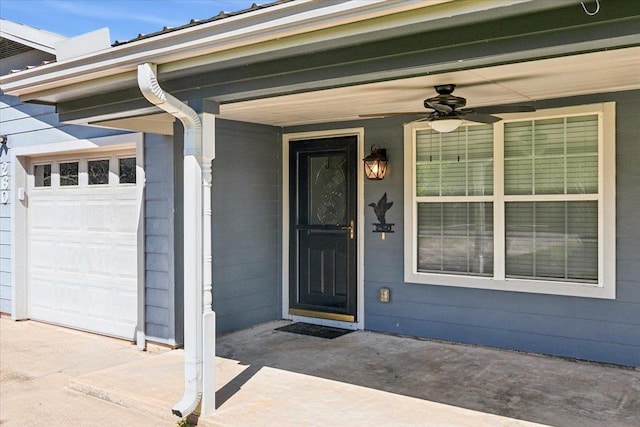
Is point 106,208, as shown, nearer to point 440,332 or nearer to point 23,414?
point 23,414

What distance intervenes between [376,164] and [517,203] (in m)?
1.39

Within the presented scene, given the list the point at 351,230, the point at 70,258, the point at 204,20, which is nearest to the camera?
the point at 204,20

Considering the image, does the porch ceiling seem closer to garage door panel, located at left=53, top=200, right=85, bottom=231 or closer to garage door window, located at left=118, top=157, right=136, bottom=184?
garage door window, located at left=118, top=157, right=136, bottom=184

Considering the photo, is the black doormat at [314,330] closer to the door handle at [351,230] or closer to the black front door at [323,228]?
the black front door at [323,228]

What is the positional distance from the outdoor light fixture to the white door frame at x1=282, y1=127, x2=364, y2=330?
0.69 feet

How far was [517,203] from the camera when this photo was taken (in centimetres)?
491

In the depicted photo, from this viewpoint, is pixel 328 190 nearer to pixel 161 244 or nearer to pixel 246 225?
pixel 246 225

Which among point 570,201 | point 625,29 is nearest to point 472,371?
point 570,201

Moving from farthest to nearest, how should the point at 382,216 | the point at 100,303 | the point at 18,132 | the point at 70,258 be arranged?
the point at 18,132
the point at 70,258
the point at 100,303
the point at 382,216

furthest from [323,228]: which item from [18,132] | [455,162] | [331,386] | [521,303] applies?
[18,132]

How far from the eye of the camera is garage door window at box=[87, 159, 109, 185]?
6008 millimetres

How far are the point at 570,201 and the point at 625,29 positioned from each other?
2.62 m

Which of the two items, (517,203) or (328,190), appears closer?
(517,203)

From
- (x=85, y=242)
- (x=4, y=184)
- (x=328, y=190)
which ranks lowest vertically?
(x=85, y=242)
